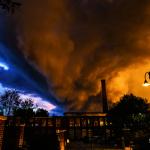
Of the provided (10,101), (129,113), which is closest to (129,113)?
(129,113)

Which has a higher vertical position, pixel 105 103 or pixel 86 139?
pixel 105 103

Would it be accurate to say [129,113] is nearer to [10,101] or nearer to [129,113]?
[129,113]

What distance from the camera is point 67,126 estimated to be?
4806cm

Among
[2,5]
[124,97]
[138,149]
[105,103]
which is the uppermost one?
[105,103]

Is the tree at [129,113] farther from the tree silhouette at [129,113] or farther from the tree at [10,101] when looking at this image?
the tree at [10,101]

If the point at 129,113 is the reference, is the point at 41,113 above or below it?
above

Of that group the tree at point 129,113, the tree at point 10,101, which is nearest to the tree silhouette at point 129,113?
the tree at point 129,113

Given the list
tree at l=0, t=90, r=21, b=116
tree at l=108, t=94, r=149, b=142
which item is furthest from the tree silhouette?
tree at l=0, t=90, r=21, b=116

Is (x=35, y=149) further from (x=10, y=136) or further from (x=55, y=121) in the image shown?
(x=55, y=121)

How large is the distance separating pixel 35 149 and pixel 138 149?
10.5 metres

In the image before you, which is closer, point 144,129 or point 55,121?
point 144,129

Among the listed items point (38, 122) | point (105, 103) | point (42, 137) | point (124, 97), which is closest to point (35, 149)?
point (42, 137)

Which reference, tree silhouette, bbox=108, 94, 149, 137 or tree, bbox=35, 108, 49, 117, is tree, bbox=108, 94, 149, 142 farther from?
tree, bbox=35, 108, 49, 117

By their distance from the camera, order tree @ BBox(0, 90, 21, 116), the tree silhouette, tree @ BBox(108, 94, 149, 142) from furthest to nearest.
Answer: tree @ BBox(0, 90, 21, 116) < the tree silhouette < tree @ BBox(108, 94, 149, 142)
